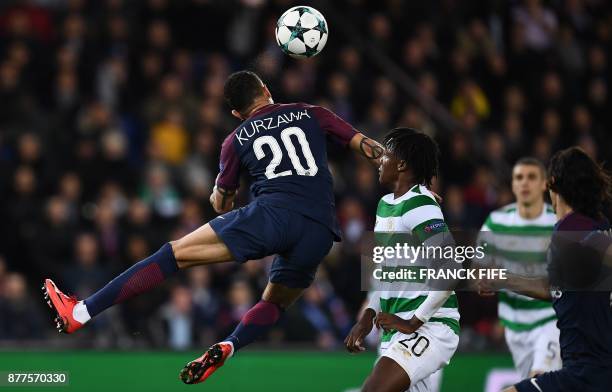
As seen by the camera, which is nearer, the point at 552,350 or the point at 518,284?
the point at 518,284

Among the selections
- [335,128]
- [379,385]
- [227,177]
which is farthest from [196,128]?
[379,385]

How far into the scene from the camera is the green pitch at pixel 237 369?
32.8 ft

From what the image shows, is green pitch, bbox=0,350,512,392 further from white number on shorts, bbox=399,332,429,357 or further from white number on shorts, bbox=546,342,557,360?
white number on shorts, bbox=399,332,429,357

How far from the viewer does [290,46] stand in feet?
A: 25.7

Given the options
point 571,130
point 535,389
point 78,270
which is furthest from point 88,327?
point 571,130

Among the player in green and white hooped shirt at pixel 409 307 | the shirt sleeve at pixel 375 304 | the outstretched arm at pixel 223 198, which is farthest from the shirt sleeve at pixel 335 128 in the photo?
the shirt sleeve at pixel 375 304

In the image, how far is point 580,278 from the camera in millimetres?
6406

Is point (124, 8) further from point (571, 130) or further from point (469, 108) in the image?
point (571, 130)

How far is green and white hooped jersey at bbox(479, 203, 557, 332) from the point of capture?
892 centimetres

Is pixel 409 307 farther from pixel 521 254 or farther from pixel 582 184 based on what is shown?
pixel 521 254

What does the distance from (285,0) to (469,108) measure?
2768 mm

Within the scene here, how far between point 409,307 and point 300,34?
6.88ft

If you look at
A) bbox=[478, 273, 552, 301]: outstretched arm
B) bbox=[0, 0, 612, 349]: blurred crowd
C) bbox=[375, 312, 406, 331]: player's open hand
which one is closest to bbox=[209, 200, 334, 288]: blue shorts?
bbox=[375, 312, 406, 331]: player's open hand

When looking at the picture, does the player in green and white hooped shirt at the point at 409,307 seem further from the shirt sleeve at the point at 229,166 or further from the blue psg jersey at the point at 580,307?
the shirt sleeve at the point at 229,166
